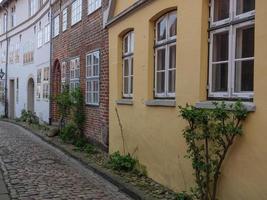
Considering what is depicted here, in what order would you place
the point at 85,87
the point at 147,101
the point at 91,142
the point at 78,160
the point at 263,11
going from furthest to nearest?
the point at 85,87, the point at 91,142, the point at 78,160, the point at 147,101, the point at 263,11

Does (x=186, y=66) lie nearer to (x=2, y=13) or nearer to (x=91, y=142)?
(x=91, y=142)

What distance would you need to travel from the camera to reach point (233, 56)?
624 cm

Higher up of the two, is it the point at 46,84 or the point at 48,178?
the point at 46,84

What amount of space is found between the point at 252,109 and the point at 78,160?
7.28m

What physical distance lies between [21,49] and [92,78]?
1700cm

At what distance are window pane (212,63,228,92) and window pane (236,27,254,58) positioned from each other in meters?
0.34

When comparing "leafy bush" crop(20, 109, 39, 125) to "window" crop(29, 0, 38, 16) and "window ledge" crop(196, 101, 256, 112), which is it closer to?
"window" crop(29, 0, 38, 16)

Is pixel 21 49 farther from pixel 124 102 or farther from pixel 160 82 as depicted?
pixel 160 82

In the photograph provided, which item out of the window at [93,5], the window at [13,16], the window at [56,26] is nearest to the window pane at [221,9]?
the window at [93,5]

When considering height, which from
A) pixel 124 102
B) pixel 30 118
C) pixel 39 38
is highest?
pixel 39 38

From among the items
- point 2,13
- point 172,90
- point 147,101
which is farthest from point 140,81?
point 2,13

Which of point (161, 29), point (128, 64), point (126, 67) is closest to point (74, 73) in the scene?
point (126, 67)

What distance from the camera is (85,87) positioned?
15.5 m

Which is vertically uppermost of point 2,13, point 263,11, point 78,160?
point 2,13
